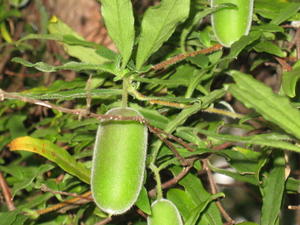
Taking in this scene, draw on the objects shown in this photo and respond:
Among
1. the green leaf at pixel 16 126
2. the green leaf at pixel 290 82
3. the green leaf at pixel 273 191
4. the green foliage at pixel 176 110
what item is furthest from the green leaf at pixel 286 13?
the green leaf at pixel 16 126

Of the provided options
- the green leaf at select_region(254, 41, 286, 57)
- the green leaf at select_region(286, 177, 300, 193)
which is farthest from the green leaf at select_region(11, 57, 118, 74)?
the green leaf at select_region(286, 177, 300, 193)

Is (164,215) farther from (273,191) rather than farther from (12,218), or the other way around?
(12,218)

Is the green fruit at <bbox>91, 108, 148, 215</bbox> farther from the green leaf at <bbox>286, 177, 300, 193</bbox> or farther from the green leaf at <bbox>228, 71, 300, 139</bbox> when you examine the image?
the green leaf at <bbox>286, 177, 300, 193</bbox>

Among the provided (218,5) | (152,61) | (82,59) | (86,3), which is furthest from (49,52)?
(218,5)

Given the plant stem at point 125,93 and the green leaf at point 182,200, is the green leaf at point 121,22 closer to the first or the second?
the plant stem at point 125,93

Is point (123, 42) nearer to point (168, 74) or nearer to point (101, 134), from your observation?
point (101, 134)

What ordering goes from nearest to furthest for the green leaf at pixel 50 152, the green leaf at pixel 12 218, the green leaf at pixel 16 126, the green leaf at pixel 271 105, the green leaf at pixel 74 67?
the green leaf at pixel 271 105 → the green leaf at pixel 74 67 → the green leaf at pixel 50 152 → the green leaf at pixel 12 218 → the green leaf at pixel 16 126
